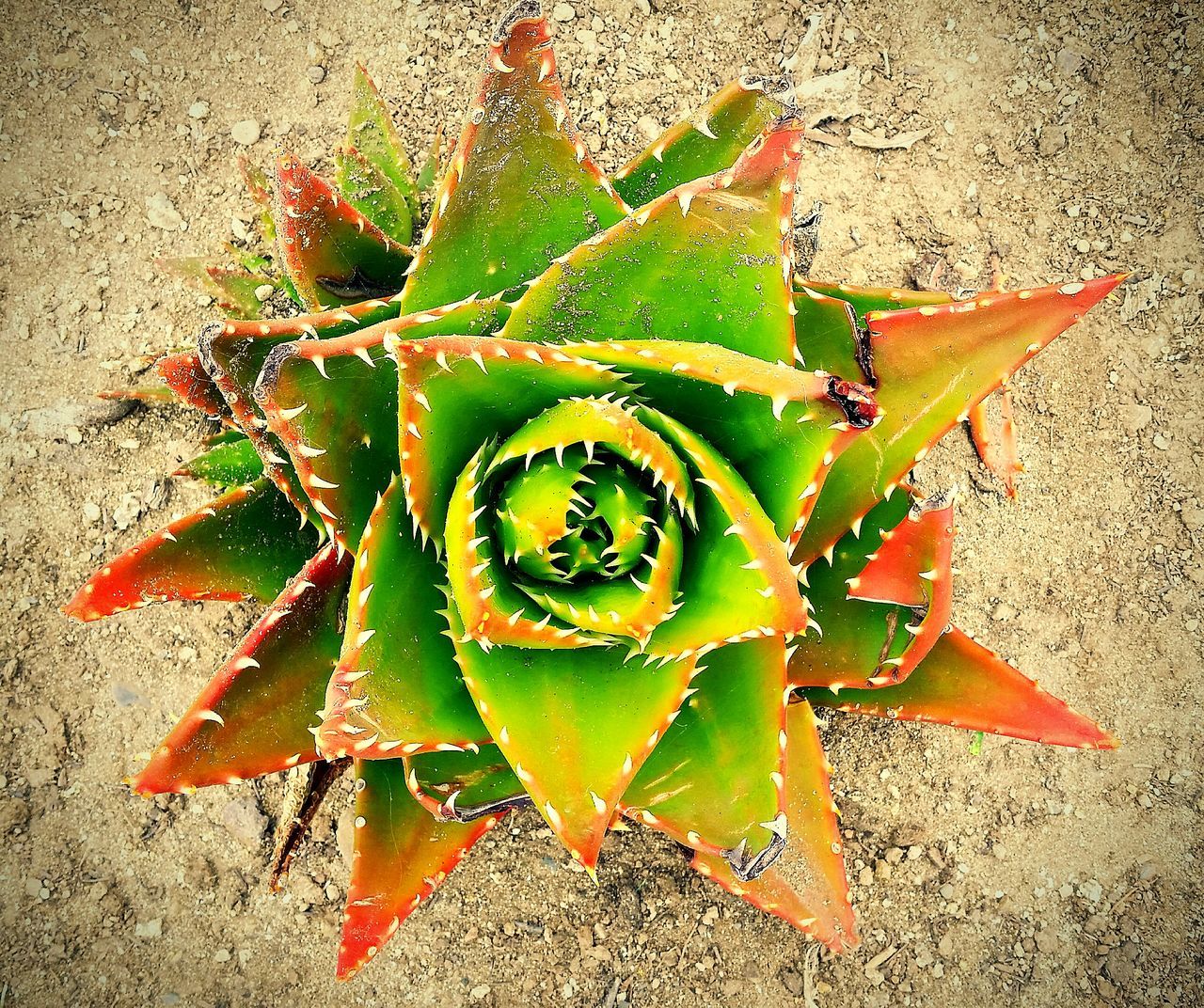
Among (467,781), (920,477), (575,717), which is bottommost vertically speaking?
(920,477)

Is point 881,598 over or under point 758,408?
under

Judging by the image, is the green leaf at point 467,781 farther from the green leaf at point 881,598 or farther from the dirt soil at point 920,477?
the dirt soil at point 920,477

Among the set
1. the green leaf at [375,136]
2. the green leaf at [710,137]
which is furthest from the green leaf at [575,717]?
the green leaf at [375,136]

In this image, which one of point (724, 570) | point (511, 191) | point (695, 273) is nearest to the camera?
point (724, 570)

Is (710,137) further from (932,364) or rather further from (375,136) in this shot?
(375,136)

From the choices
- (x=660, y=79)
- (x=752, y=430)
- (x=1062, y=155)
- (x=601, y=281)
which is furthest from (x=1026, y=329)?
(x=660, y=79)

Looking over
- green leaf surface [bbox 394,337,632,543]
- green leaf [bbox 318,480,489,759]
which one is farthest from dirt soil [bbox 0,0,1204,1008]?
green leaf surface [bbox 394,337,632,543]

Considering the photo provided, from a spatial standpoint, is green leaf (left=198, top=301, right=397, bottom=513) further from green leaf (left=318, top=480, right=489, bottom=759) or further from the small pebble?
the small pebble

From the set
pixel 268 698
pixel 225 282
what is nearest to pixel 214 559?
pixel 268 698

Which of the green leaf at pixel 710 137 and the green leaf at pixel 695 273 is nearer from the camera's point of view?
the green leaf at pixel 695 273
